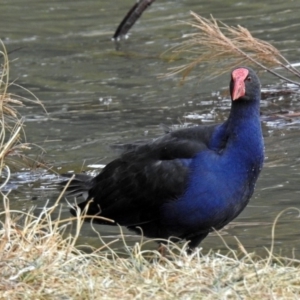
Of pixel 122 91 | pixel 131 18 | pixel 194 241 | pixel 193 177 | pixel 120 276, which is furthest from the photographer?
pixel 131 18

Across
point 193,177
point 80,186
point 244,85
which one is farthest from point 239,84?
point 80,186

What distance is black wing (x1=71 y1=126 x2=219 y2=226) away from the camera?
530 cm

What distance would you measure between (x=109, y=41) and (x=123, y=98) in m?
2.60

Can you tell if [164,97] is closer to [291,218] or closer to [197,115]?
[197,115]

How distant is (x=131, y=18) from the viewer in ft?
37.2

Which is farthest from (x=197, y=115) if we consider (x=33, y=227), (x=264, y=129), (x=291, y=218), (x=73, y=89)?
(x=33, y=227)

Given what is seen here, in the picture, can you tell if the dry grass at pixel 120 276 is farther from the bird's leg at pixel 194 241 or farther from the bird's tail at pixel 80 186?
the bird's tail at pixel 80 186

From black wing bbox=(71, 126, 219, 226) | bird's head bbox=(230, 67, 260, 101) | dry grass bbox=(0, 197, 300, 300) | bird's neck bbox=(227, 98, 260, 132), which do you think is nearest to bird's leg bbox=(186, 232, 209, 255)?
black wing bbox=(71, 126, 219, 226)

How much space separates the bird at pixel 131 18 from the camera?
35.2 feet

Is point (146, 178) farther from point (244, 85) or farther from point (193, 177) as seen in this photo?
point (244, 85)

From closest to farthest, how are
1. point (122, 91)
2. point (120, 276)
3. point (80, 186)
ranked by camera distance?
point (120, 276)
point (80, 186)
point (122, 91)

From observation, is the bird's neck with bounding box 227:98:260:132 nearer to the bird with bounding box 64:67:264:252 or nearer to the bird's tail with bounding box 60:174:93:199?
the bird with bounding box 64:67:264:252

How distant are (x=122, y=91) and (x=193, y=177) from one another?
183 inches

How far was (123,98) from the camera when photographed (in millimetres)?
9500
